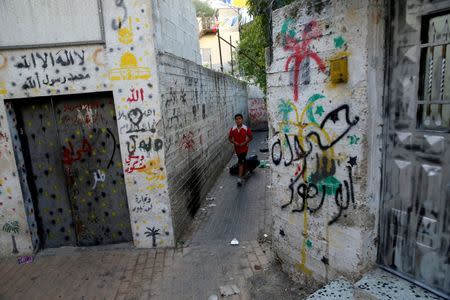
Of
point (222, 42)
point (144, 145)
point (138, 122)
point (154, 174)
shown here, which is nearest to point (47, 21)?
point (138, 122)

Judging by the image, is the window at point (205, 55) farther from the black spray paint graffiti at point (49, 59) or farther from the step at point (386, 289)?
the step at point (386, 289)

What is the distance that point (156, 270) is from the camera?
13.8 ft

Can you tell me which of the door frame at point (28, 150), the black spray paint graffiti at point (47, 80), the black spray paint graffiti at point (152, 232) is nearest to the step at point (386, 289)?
the black spray paint graffiti at point (152, 232)

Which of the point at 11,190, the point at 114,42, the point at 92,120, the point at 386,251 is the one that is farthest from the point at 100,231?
the point at 386,251

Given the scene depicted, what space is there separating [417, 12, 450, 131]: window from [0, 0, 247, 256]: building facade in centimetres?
321

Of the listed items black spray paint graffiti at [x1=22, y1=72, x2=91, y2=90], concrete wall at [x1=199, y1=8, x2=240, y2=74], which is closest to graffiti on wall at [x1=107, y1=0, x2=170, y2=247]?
black spray paint graffiti at [x1=22, y1=72, x2=91, y2=90]

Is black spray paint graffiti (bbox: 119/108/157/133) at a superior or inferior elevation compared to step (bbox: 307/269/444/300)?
superior

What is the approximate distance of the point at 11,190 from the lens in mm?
4539

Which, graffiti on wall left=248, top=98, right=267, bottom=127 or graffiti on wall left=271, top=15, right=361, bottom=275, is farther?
graffiti on wall left=248, top=98, right=267, bottom=127

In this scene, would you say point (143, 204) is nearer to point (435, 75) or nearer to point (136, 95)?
point (136, 95)

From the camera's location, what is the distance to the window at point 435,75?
216 centimetres

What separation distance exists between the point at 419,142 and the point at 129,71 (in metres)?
3.61

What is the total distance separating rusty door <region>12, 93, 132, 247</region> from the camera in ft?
14.9

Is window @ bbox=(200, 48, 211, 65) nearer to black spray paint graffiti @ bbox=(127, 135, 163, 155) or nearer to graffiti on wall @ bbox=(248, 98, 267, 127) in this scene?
graffiti on wall @ bbox=(248, 98, 267, 127)
